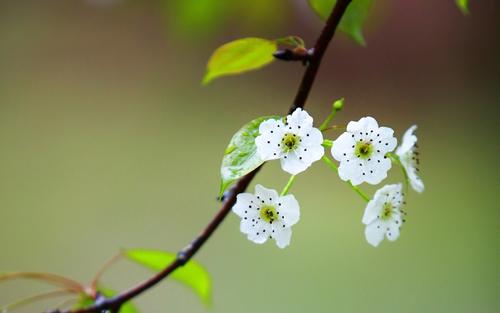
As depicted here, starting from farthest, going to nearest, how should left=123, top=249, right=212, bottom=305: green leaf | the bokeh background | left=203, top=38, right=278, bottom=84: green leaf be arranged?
the bokeh background
left=123, top=249, right=212, bottom=305: green leaf
left=203, top=38, right=278, bottom=84: green leaf

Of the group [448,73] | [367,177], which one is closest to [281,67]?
[448,73]

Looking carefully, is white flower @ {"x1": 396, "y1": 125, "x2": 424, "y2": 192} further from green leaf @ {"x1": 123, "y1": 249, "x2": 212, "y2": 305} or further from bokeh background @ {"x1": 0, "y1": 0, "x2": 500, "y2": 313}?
bokeh background @ {"x1": 0, "y1": 0, "x2": 500, "y2": 313}

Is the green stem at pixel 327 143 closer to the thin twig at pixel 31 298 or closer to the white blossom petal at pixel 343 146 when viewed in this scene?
the white blossom petal at pixel 343 146

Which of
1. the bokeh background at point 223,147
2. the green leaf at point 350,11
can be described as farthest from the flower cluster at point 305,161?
the bokeh background at point 223,147

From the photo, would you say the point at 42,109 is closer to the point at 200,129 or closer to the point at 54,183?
the point at 54,183

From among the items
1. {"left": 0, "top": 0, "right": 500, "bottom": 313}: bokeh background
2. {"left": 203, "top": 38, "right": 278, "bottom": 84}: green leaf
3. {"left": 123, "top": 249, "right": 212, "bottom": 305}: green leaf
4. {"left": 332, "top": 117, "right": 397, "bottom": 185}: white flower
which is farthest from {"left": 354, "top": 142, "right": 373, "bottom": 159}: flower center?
{"left": 0, "top": 0, "right": 500, "bottom": 313}: bokeh background
